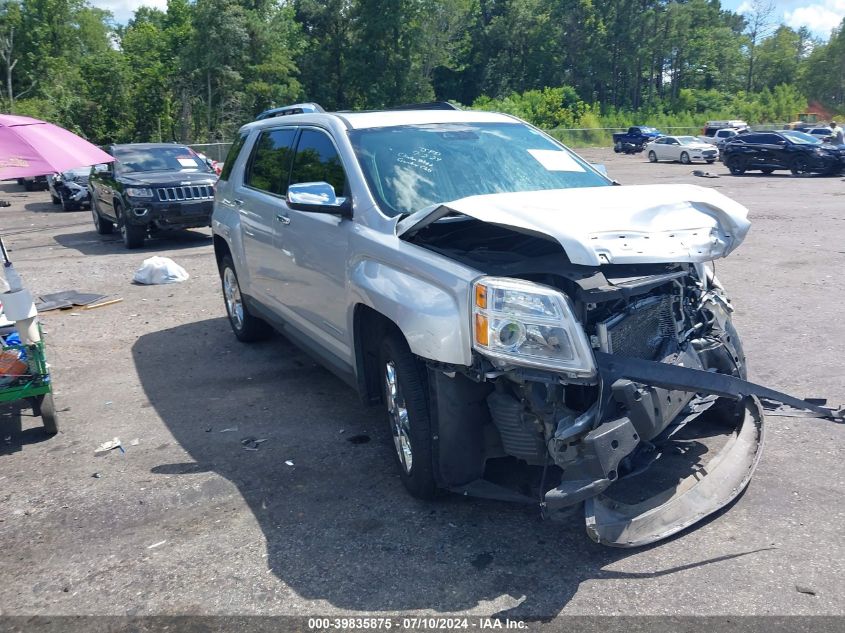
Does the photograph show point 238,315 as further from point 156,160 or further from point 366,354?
point 156,160

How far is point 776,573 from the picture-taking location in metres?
3.47

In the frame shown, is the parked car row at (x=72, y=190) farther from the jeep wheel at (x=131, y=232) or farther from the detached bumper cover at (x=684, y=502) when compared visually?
the detached bumper cover at (x=684, y=502)

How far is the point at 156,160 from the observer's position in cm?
1498

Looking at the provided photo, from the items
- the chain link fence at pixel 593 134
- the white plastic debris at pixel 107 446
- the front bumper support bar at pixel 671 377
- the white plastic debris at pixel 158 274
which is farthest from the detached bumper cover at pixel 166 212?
the chain link fence at pixel 593 134

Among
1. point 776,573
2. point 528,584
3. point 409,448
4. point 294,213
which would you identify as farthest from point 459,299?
point 294,213

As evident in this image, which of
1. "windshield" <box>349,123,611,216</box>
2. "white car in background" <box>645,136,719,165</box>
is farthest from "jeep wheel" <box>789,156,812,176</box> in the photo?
"windshield" <box>349,123,611,216</box>

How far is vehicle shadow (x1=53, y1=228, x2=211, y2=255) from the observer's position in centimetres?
1420

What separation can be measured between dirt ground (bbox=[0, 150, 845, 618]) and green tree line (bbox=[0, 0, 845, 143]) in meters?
37.6

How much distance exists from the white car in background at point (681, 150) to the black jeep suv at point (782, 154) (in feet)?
25.6

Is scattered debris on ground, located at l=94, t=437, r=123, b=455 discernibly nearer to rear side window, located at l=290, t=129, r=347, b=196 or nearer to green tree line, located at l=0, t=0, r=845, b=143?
rear side window, located at l=290, t=129, r=347, b=196

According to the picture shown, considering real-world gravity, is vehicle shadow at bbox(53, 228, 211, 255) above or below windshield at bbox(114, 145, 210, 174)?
below

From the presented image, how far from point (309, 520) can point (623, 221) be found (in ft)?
7.17

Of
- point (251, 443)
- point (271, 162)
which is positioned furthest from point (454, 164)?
point (251, 443)

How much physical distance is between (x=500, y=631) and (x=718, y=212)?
7.41 ft
